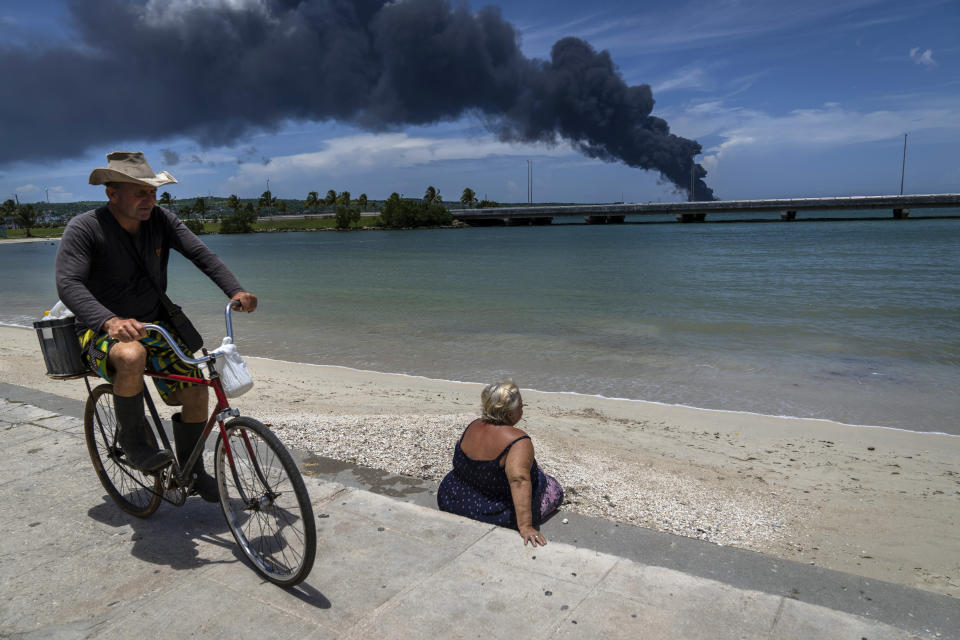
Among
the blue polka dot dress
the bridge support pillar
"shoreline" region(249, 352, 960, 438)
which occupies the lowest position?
the bridge support pillar

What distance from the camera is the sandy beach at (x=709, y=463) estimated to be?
4234mm

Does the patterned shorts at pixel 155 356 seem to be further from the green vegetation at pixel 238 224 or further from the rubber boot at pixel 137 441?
the green vegetation at pixel 238 224

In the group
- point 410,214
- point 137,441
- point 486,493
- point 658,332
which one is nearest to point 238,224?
point 410,214

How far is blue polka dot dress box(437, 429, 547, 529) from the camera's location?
3906 millimetres

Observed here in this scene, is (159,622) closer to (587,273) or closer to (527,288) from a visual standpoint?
(527,288)

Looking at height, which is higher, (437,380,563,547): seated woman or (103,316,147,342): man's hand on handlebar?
(103,316,147,342): man's hand on handlebar

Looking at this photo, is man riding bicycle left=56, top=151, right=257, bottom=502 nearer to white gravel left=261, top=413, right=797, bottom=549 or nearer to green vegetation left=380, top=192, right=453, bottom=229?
white gravel left=261, top=413, right=797, bottom=549

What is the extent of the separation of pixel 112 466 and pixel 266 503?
1.68 meters

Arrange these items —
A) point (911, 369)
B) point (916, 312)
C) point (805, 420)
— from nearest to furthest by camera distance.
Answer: point (805, 420) → point (911, 369) → point (916, 312)

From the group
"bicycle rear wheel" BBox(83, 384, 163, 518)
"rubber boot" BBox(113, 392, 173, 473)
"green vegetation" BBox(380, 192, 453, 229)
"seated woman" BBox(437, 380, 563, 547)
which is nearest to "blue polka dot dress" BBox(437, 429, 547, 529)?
"seated woman" BBox(437, 380, 563, 547)

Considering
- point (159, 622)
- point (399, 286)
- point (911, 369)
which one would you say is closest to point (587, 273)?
point (399, 286)

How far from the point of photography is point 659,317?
19719 millimetres

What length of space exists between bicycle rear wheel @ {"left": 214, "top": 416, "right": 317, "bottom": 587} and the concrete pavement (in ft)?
0.41

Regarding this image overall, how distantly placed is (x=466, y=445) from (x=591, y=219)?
16815 cm
